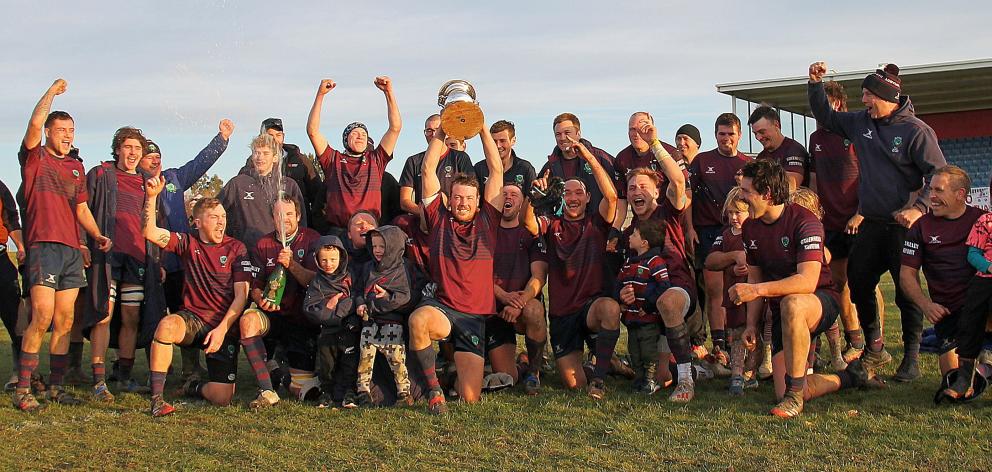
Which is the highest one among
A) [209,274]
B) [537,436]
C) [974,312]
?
[209,274]

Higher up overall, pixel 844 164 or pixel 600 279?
pixel 844 164

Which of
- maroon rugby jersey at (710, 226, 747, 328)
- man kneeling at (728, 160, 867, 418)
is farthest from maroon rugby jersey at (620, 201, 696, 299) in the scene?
man kneeling at (728, 160, 867, 418)

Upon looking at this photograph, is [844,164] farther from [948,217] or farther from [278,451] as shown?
[278,451]

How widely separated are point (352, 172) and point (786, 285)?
3.59m

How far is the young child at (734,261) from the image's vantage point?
22.8 ft

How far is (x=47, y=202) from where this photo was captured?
7.18 m

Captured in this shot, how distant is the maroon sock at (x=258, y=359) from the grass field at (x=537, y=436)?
0.20 meters

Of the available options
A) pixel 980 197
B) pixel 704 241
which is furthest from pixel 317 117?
pixel 980 197

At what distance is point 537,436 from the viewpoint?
560cm

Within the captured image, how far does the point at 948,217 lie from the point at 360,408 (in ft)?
13.4

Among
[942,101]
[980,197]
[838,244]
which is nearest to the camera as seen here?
[838,244]

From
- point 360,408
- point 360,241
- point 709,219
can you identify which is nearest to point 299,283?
point 360,241

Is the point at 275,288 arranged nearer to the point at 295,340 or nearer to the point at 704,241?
the point at 295,340

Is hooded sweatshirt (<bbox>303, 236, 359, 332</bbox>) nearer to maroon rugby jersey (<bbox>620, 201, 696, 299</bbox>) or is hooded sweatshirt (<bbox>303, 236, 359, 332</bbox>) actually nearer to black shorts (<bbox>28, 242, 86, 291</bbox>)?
black shorts (<bbox>28, 242, 86, 291</bbox>)
